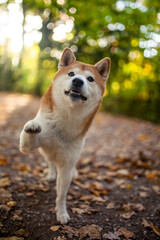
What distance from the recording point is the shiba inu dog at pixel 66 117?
81.4 inches

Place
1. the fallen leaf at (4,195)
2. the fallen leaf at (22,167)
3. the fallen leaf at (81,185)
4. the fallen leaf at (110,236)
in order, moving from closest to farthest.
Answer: the fallen leaf at (110,236)
the fallen leaf at (4,195)
the fallen leaf at (81,185)
the fallen leaf at (22,167)

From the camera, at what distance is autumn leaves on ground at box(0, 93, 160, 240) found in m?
2.18

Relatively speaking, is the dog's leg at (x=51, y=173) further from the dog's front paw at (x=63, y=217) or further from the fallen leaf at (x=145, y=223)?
the fallen leaf at (x=145, y=223)

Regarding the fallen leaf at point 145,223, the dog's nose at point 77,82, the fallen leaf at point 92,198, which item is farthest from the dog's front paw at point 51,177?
the dog's nose at point 77,82

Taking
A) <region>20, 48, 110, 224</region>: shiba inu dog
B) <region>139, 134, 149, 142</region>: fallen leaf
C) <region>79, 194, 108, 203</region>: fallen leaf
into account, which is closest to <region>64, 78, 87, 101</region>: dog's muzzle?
<region>20, 48, 110, 224</region>: shiba inu dog

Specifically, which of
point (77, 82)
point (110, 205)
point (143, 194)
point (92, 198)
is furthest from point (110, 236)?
point (77, 82)

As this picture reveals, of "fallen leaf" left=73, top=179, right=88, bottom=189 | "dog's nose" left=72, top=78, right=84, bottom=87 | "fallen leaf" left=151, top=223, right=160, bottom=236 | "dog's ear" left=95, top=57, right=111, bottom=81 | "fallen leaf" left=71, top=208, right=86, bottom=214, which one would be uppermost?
"dog's ear" left=95, top=57, right=111, bottom=81

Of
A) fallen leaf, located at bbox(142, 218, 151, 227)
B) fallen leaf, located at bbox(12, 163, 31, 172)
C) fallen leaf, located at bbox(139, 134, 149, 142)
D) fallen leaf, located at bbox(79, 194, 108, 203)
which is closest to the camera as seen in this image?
fallen leaf, located at bbox(142, 218, 151, 227)

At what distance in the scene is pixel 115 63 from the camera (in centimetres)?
793

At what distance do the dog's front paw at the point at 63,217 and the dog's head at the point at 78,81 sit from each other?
1.34m

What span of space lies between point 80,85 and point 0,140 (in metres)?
3.54

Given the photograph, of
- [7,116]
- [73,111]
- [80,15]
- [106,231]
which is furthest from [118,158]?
[7,116]

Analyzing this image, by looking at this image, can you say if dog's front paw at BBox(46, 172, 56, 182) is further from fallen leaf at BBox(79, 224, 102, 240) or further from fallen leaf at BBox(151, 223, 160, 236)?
fallen leaf at BBox(151, 223, 160, 236)

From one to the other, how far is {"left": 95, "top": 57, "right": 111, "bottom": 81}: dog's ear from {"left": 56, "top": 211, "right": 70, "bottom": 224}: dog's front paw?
175 cm
